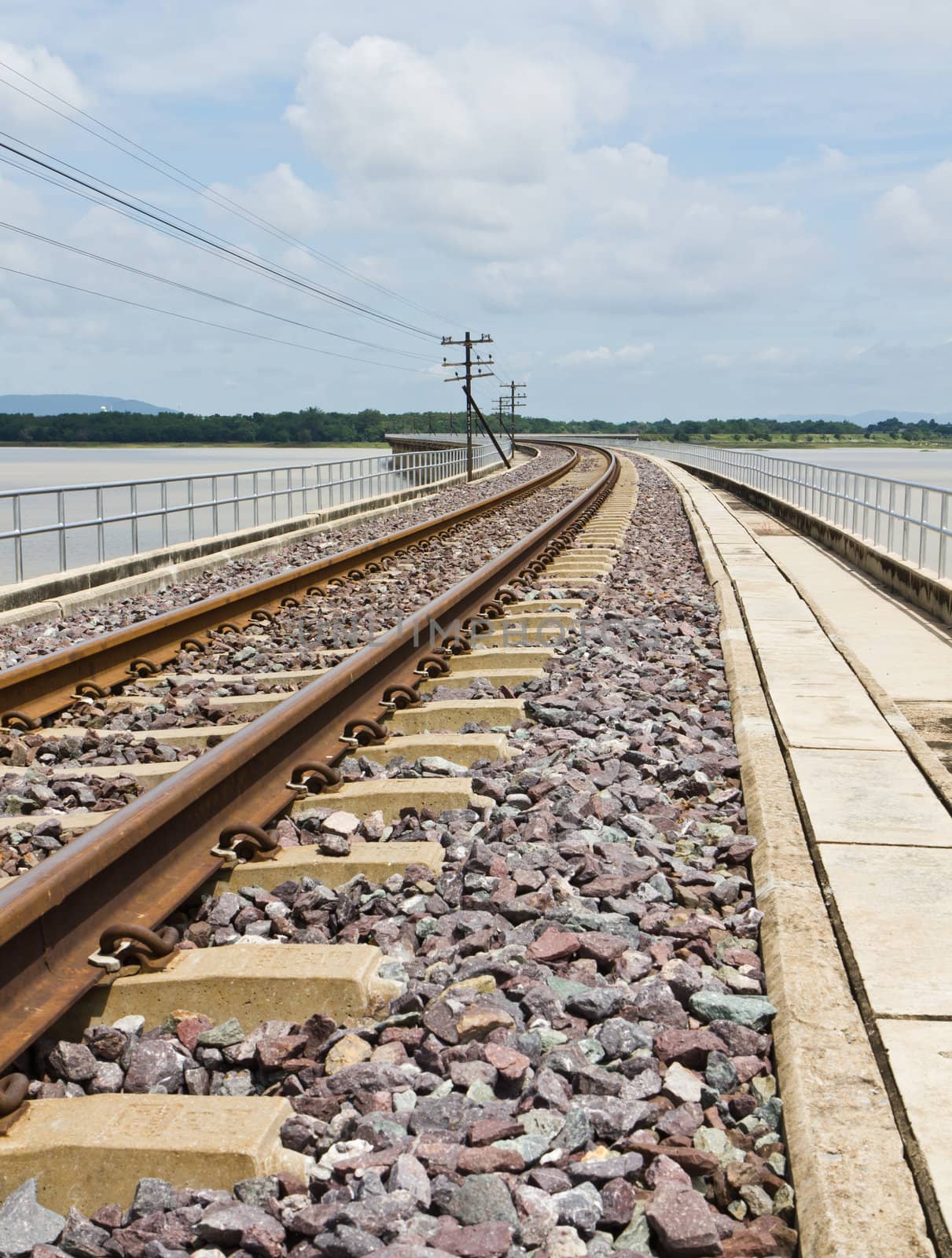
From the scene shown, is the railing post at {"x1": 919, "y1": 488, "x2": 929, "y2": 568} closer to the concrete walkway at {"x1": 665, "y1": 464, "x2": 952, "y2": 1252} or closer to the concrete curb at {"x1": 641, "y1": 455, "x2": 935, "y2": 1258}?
the concrete walkway at {"x1": 665, "y1": 464, "x2": 952, "y2": 1252}

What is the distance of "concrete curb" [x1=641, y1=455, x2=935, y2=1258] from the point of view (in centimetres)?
236

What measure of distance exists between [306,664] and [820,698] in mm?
3246

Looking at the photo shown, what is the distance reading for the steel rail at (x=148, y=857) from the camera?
127 inches

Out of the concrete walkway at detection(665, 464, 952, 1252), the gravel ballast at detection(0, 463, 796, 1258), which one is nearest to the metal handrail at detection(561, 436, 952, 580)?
the concrete walkway at detection(665, 464, 952, 1252)

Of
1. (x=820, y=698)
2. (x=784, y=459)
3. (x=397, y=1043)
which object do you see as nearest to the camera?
(x=397, y=1043)

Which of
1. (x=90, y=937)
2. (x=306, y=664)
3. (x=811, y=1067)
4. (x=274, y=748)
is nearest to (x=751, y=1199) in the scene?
(x=811, y=1067)

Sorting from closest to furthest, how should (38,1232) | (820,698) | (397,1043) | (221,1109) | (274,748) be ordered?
(38,1232) < (221,1109) < (397,1043) < (274,748) < (820,698)

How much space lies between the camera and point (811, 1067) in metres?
2.92

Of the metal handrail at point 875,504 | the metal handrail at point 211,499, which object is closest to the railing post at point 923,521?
the metal handrail at point 875,504

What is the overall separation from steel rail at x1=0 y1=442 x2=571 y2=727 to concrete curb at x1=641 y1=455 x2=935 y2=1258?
13.7 feet

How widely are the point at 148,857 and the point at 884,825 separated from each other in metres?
2.62

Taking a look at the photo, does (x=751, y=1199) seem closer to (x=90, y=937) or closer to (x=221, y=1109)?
(x=221, y=1109)

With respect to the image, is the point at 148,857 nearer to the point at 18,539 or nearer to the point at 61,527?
the point at 18,539

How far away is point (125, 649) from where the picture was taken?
8.27m
